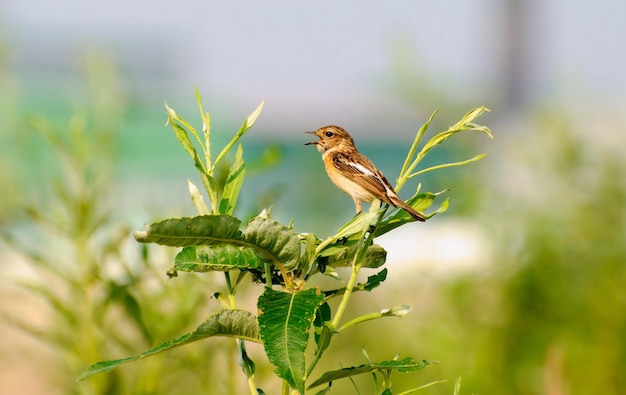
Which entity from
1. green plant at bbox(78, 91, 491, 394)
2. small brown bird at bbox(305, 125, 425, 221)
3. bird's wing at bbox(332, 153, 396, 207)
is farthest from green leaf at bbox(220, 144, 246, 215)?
small brown bird at bbox(305, 125, 425, 221)

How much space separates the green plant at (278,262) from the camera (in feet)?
3.54

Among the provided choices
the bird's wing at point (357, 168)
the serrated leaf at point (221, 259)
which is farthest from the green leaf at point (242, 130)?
the bird's wing at point (357, 168)

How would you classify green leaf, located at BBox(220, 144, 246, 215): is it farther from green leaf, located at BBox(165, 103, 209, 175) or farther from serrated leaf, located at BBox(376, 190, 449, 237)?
serrated leaf, located at BBox(376, 190, 449, 237)

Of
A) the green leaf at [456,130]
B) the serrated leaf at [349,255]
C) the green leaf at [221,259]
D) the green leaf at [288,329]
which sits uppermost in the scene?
the green leaf at [456,130]

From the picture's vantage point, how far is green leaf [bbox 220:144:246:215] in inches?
48.7

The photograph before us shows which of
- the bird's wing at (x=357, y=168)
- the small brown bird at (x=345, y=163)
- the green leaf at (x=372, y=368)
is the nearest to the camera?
the green leaf at (x=372, y=368)

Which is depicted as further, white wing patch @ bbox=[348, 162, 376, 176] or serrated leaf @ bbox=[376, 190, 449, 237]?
white wing patch @ bbox=[348, 162, 376, 176]

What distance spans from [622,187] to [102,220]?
8.93ft

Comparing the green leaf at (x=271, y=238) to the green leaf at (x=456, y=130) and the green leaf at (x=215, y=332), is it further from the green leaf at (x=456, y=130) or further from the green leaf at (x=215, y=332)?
the green leaf at (x=456, y=130)

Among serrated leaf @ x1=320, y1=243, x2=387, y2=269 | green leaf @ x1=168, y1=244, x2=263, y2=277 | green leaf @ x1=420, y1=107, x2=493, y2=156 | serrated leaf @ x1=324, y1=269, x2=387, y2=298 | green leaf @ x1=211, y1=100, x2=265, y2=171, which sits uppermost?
green leaf @ x1=211, y1=100, x2=265, y2=171

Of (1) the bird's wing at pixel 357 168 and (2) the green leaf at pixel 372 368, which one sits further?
(1) the bird's wing at pixel 357 168

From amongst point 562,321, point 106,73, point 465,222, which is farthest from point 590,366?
point 106,73

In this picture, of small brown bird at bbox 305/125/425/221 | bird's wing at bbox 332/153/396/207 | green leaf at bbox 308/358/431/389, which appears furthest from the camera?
small brown bird at bbox 305/125/425/221

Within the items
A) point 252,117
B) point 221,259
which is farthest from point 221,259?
point 252,117
